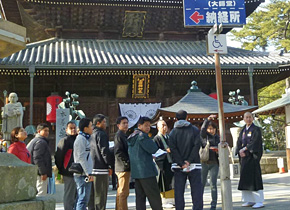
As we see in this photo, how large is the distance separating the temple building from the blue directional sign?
959 centimetres

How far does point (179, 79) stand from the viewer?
16.8 metres

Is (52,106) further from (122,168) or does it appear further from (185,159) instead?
(185,159)

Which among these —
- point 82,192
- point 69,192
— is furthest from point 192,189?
point 69,192

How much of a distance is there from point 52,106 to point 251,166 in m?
10.7

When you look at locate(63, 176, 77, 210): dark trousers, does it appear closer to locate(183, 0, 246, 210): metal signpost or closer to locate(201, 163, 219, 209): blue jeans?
locate(201, 163, 219, 209): blue jeans

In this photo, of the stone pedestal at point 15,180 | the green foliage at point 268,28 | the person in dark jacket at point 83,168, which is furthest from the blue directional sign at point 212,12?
the green foliage at point 268,28

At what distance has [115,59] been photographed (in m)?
15.5

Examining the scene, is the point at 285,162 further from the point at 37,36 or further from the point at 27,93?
the point at 37,36

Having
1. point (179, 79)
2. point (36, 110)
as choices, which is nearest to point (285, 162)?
point (179, 79)

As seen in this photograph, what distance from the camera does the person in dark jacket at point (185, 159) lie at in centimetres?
540

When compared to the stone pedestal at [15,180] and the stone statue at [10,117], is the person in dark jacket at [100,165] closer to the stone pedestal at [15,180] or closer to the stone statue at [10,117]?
the stone pedestal at [15,180]

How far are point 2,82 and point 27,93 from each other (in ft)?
3.84

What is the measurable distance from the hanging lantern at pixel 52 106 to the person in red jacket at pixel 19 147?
364 inches

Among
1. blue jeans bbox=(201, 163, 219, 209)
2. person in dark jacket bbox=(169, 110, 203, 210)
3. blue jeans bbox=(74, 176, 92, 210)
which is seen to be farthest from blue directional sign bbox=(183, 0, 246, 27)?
blue jeans bbox=(74, 176, 92, 210)
